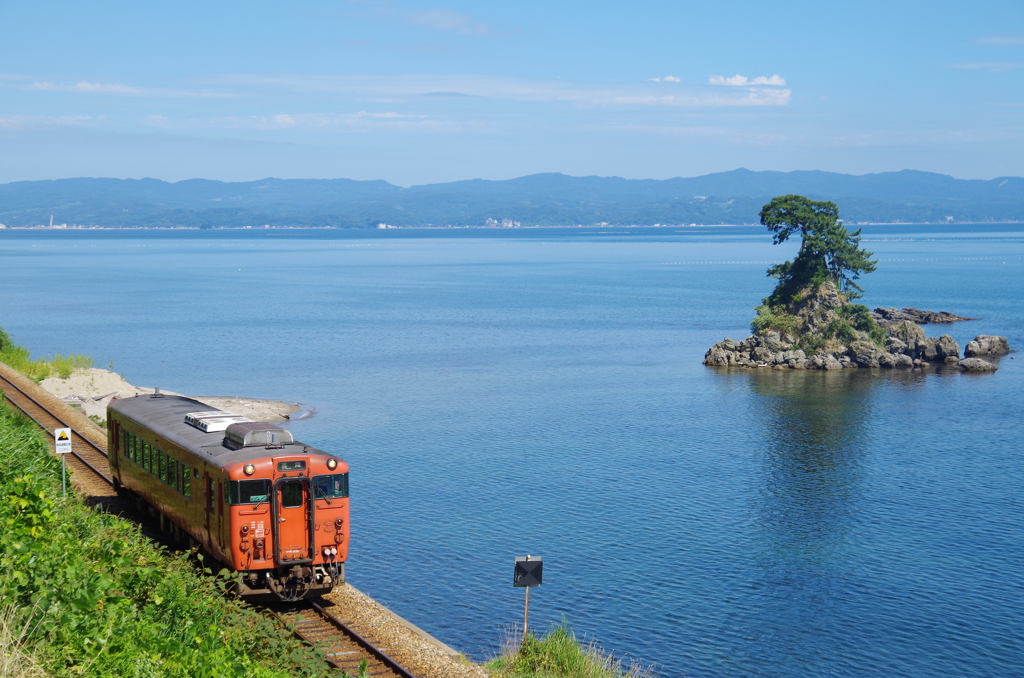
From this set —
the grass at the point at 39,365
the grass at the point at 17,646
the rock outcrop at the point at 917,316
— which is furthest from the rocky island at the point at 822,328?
the grass at the point at 17,646

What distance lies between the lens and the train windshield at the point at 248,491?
67.6 ft

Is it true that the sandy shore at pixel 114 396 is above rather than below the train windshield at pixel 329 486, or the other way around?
below

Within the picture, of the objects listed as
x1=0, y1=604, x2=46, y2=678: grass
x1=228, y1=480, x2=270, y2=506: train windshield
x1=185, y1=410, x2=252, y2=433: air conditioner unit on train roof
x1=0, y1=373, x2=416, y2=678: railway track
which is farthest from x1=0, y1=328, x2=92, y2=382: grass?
x1=0, y1=604, x2=46, y2=678: grass

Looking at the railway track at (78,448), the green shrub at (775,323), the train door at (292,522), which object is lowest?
the railway track at (78,448)

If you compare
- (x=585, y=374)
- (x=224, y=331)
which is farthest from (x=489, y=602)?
(x=224, y=331)

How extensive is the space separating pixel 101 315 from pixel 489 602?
100m

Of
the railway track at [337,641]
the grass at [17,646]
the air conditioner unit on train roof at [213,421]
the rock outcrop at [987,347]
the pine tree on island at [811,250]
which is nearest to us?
the grass at [17,646]

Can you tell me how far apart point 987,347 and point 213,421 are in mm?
83230

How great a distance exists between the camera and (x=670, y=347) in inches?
3752

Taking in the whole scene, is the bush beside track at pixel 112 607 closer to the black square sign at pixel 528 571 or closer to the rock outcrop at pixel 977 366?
the black square sign at pixel 528 571

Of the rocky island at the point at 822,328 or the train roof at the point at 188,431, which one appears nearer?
the train roof at the point at 188,431

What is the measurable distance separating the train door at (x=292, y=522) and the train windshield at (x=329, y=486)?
0.72 feet

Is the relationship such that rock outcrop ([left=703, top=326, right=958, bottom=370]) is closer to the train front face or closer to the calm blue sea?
the calm blue sea

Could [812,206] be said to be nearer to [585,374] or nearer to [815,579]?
[585,374]
